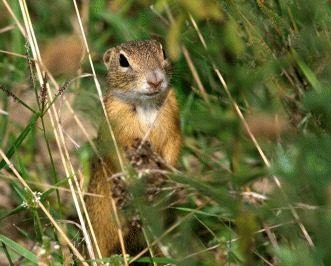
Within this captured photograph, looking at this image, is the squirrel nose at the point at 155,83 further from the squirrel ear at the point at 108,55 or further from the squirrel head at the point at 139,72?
the squirrel ear at the point at 108,55

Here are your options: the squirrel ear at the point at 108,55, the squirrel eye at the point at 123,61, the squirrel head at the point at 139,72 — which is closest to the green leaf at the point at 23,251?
the squirrel head at the point at 139,72

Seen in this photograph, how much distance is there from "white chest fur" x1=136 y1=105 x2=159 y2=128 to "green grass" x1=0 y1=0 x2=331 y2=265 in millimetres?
233

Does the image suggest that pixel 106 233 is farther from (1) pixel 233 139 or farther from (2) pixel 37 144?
(1) pixel 233 139

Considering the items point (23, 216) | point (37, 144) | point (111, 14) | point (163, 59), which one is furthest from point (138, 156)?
point (111, 14)

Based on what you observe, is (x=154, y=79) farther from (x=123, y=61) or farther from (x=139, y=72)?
(x=123, y=61)

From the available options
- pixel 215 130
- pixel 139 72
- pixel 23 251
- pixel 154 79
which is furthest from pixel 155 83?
pixel 215 130

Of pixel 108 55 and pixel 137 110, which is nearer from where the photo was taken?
pixel 137 110

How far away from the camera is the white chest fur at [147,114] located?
3.74m

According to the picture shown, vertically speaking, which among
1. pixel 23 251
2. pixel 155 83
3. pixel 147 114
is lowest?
pixel 23 251

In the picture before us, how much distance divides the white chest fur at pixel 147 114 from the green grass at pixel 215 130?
0.23m

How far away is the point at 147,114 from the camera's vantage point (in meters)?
3.75

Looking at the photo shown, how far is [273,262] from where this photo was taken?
10.9 feet

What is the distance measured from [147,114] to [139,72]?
0.61 ft

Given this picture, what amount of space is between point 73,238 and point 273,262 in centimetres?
78
